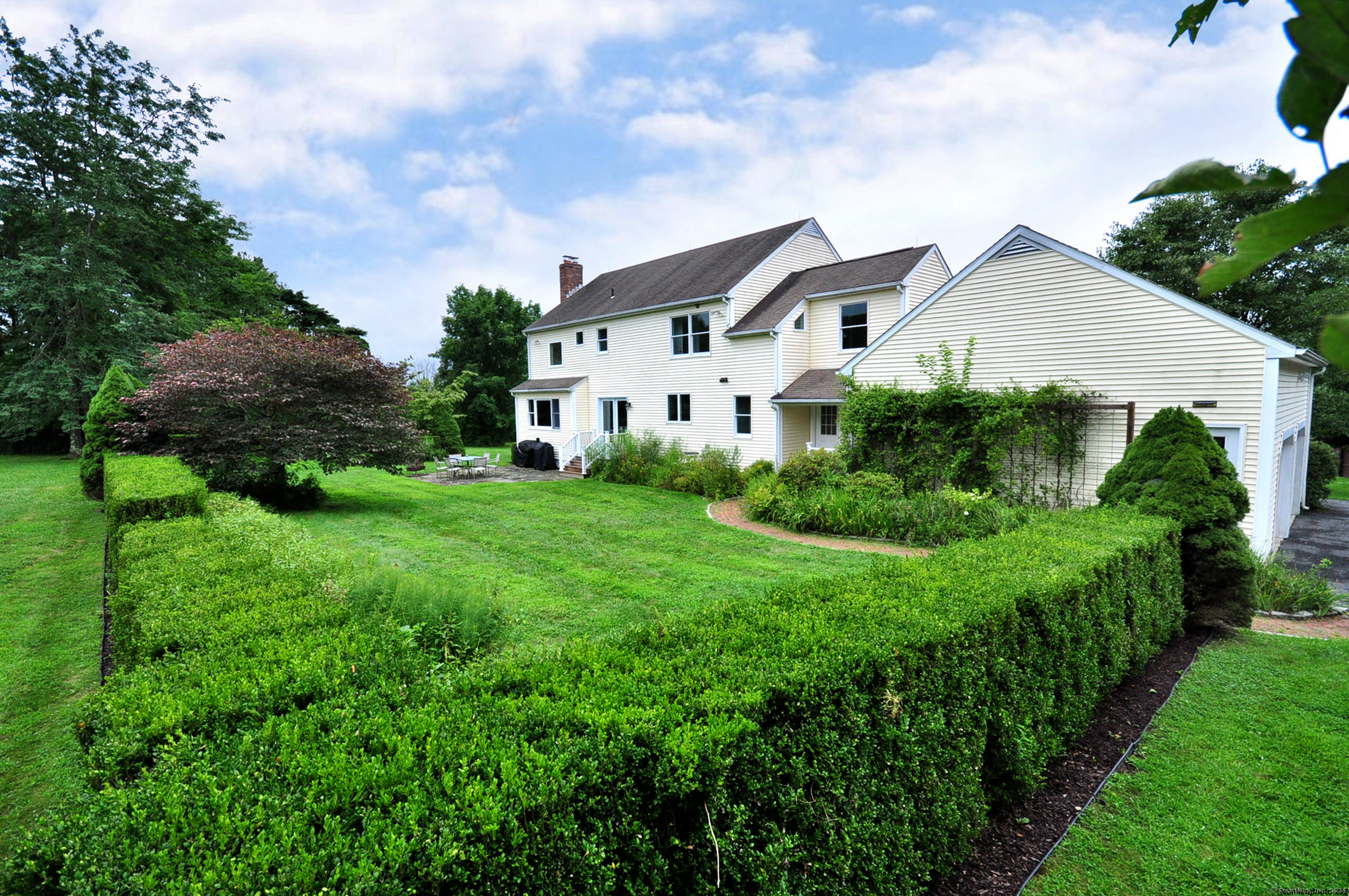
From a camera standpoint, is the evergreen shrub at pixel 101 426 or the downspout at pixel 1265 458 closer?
the downspout at pixel 1265 458

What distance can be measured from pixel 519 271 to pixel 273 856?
140 ft

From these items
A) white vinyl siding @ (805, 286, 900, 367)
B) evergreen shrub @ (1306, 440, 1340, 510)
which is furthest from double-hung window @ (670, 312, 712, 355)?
evergreen shrub @ (1306, 440, 1340, 510)

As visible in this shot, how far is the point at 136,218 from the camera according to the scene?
2450 centimetres

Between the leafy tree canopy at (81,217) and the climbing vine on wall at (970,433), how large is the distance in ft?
83.2

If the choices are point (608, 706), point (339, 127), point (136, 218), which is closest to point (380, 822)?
point (608, 706)

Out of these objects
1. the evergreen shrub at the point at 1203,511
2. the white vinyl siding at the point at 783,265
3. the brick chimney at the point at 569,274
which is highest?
the brick chimney at the point at 569,274

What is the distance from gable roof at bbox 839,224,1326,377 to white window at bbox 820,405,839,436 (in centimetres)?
340

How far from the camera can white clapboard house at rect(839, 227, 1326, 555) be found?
1011cm

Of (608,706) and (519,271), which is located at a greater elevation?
(519,271)

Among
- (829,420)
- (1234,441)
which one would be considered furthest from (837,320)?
(1234,441)

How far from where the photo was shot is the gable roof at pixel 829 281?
17.7 meters

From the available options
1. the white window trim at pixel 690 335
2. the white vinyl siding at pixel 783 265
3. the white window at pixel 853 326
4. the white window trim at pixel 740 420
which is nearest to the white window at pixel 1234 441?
the white window at pixel 853 326

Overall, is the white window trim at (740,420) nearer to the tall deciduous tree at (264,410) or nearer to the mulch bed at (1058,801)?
the tall deciduous tree at (264,410)

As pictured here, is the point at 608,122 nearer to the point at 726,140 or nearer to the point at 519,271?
the point at 726,140
